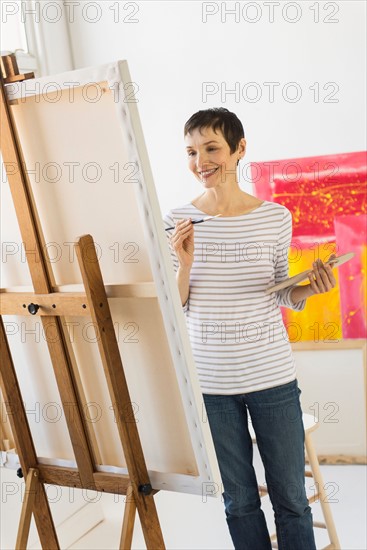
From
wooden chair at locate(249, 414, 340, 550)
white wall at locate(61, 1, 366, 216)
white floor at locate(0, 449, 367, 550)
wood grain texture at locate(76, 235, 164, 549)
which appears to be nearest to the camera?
wood grain texture at locate(76, 235, 164, 549)

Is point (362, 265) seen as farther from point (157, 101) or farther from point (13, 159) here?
point (13, 159)

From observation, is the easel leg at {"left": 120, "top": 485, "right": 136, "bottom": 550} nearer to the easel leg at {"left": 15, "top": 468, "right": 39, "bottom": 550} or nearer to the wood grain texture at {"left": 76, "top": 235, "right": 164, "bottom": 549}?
the wood grain texture at {"left": 76, "top": 235, "right": 164, "bottom": 549}

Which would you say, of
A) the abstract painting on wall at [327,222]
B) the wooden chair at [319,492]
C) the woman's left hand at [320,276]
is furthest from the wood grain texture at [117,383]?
the abstract painting on wall at [327,222]

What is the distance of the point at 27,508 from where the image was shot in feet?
6.32

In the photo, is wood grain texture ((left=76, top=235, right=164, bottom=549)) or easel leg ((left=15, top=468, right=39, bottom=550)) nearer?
wood grain texture ((left=76, top=235, right=164, bottom=549))

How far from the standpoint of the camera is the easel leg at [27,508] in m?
1.92

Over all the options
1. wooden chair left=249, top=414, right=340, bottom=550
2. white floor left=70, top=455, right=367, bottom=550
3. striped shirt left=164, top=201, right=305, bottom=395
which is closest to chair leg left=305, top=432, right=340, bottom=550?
wooden chair left=249, top=414, right=340, bottom=550

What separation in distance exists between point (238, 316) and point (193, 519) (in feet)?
4.44

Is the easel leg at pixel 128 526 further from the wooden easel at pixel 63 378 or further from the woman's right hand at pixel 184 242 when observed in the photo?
the woman's right hand at pixel 184 242

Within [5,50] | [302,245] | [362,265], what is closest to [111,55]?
[5,50]

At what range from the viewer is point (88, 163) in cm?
169

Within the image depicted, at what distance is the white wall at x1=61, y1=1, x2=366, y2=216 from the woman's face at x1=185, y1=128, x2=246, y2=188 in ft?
4.58

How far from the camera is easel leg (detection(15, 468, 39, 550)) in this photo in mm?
1918

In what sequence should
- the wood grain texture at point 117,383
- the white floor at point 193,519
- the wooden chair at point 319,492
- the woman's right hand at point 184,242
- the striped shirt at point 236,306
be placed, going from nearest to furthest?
1. the wood grain texture at point 117,383
2. the woman's right hand at point 184,242
3. the striped shirt at point 236,306
4. the wooden chair at point 319,492
5. the white floor at point 193,519
